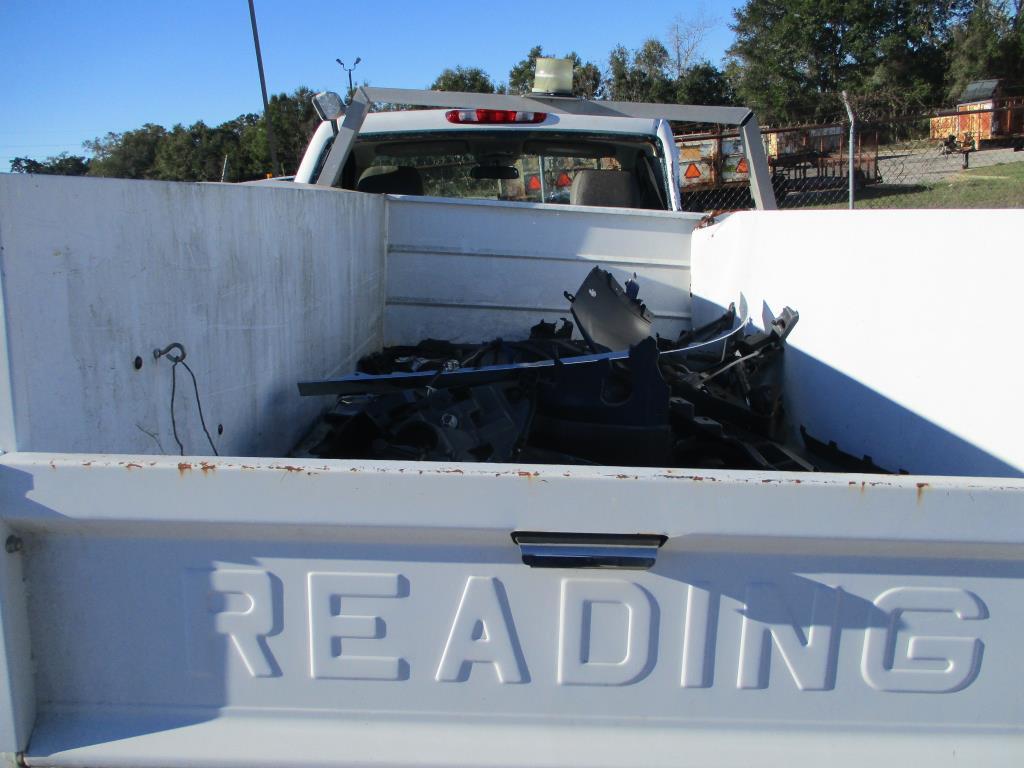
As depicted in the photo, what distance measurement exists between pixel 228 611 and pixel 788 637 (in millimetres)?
813

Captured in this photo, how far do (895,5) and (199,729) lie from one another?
171 feet

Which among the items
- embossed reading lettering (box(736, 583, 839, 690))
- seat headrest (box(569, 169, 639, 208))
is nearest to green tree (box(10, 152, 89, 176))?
embossed reading lettering (box(736, 583, 839, 690))

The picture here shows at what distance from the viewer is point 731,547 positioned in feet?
3.90

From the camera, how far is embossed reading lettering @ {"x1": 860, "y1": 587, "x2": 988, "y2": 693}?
47.1 inches

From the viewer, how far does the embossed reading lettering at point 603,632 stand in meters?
1.21

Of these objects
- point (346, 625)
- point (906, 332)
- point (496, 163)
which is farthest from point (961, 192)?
point (346, 625)

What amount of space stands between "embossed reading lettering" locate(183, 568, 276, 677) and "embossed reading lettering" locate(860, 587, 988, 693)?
2.88ft

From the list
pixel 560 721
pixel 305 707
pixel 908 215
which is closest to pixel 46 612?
pixel 305 707

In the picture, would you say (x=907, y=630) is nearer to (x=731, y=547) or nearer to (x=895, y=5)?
(x=731, y=547)

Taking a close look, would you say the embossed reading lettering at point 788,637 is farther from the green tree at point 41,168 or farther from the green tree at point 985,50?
the green tree at point 985,50

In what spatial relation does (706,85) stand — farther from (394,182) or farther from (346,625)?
(346,625)

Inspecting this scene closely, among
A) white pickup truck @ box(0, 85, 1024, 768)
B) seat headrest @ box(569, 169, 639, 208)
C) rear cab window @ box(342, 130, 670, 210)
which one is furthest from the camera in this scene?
seat headrest @ box(569, 169, 639, 208)

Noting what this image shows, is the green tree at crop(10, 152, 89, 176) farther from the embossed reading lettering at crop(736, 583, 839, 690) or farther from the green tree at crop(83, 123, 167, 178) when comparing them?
the green tree at crop(83, 123, 167, 178)

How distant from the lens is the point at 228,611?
1200 mm
